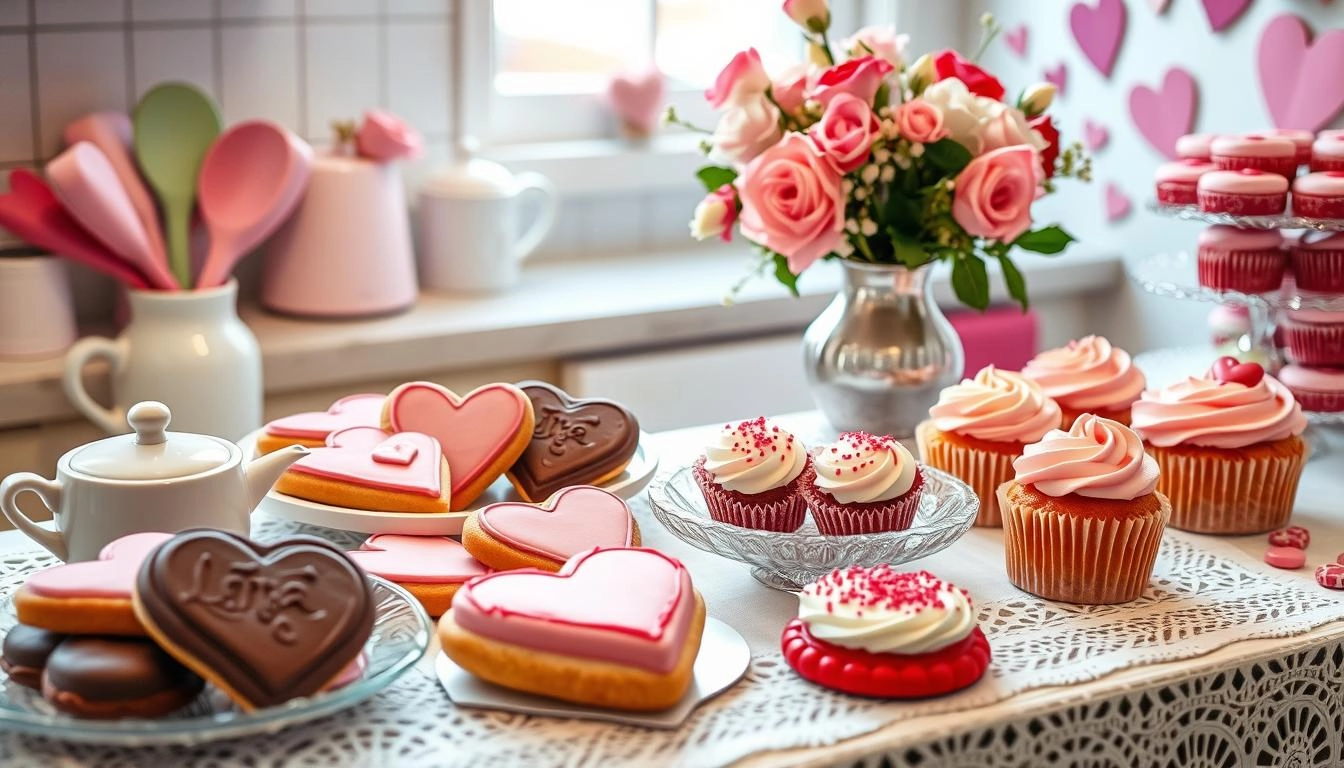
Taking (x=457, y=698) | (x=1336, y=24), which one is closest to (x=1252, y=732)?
(x=457, y=698)

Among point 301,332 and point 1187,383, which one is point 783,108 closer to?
point 1187,383

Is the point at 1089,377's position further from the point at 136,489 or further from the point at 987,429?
the point at 136,489

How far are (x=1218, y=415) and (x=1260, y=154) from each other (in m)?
0.36

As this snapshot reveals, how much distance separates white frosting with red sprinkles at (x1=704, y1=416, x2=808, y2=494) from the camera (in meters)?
1.13

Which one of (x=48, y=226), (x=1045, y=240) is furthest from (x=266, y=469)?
(x=48, y=226)

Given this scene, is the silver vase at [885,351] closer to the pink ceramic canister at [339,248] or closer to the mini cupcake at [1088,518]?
the mini cupcake at [1088,518]

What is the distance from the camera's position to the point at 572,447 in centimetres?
125

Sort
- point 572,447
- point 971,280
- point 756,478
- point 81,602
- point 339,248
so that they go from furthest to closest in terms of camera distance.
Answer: point 339,248 → point 971,280 → point 572,447 → point 756,478 → point 81,602

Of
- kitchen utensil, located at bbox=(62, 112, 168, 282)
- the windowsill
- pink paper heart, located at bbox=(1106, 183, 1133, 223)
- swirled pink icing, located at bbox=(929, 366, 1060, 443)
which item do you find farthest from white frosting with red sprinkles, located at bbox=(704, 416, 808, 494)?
pink paper heart, located at bbox=(1106, 183, 1133, 223)

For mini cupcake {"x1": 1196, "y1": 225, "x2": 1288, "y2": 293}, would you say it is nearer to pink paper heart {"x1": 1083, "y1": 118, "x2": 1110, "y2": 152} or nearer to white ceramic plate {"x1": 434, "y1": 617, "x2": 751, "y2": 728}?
white ceramic plate {"x1": 434, "y1": 617, "x2": 751, "y2": 728}

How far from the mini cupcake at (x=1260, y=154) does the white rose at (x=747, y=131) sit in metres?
0.46

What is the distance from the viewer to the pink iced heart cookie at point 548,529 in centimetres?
107

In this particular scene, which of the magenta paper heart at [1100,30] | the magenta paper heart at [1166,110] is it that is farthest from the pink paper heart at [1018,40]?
the magenta paper heart at [1166,110]

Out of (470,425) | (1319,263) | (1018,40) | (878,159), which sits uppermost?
(1018,40)
